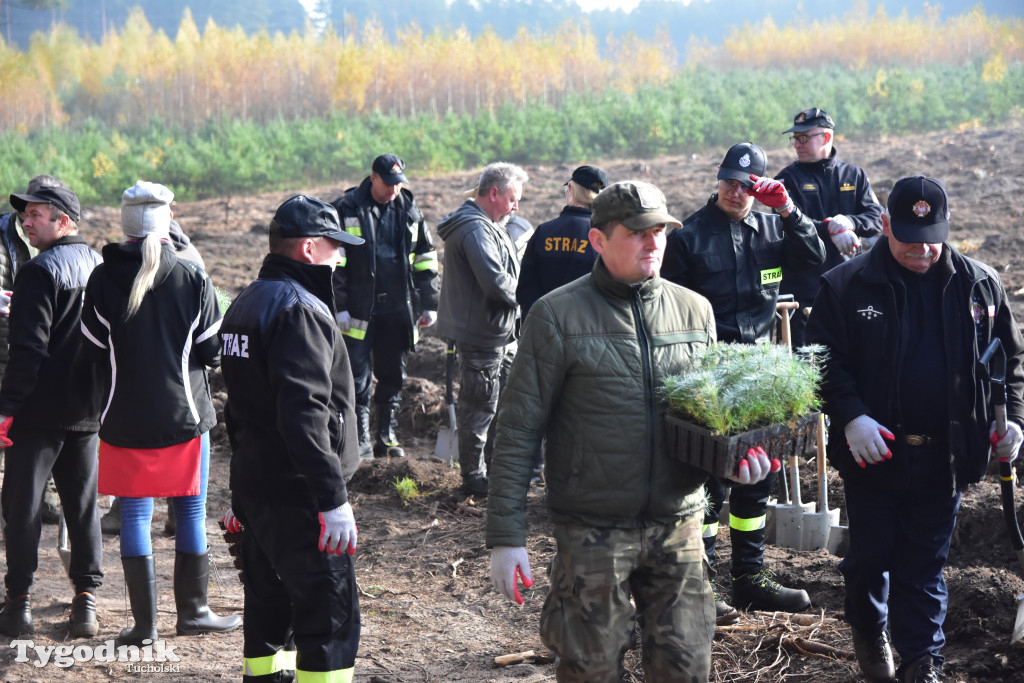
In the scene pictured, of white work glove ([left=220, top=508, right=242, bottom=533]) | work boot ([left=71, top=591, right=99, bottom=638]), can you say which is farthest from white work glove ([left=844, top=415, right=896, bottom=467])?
work boot ([left=71, top=591, right=99, bottom=638])

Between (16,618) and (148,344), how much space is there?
64.7 inches

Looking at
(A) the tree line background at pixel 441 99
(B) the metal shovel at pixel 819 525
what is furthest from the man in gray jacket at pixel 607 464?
(A) the tree line background at pixel 441 99

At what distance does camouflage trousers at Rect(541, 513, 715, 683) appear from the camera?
3.04 m

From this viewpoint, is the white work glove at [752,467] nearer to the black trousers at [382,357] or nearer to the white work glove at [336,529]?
Result: the white work glove at [336,529]

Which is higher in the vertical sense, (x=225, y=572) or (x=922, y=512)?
(x=922, y=512)

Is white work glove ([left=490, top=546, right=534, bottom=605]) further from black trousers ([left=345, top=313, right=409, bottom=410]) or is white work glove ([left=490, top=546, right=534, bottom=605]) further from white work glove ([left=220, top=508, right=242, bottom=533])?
black trousers ([left=345, top=313, right=409, bottom=410])

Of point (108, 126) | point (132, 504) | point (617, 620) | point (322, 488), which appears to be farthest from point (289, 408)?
point (108, 126)

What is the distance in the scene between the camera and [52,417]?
4.75m

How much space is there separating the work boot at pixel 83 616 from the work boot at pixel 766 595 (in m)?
3.31

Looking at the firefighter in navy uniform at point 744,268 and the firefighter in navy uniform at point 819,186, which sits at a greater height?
the firefighter in navy uniform at point 819,186

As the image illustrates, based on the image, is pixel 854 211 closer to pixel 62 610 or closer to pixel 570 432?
pixel 570 432

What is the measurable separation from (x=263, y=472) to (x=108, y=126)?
3445 centimetres

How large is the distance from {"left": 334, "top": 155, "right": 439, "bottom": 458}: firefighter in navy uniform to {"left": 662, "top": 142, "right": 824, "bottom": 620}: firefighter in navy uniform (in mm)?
3294

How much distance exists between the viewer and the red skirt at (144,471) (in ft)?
14.5
